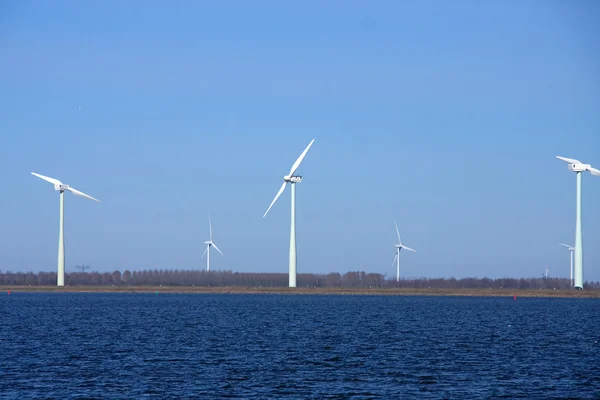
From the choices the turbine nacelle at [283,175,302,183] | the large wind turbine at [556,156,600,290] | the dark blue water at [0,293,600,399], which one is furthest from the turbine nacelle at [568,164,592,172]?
the dark blue water at [0,293,600,399]

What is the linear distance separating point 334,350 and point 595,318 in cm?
5397

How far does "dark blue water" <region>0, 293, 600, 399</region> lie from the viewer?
139 feet

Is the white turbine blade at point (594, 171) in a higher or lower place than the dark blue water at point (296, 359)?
higher

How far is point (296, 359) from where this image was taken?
179ft

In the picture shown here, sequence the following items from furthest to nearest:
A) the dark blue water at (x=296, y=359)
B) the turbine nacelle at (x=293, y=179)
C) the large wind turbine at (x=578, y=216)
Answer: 1. the turbine nacelle at (x=293, y=179)
2. the large wind turbine at (x=578, y=216)
3. the dark blue water at (x=296, y=359)

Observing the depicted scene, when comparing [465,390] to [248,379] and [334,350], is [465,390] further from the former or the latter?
[334,350]

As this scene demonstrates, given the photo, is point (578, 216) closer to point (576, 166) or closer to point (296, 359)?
point (576, 166)

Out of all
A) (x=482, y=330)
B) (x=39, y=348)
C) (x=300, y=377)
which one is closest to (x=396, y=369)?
(x=300, y=377)

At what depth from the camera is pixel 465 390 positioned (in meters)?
42.5

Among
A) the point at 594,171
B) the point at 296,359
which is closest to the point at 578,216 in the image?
the point at 594,171

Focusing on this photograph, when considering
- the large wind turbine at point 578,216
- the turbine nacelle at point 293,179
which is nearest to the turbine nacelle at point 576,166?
the large wind turbine at point 578,216

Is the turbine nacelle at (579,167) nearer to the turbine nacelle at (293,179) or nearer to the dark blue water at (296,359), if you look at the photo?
the turbine nacelle at (293,179)

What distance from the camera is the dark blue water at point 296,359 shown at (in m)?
42.4

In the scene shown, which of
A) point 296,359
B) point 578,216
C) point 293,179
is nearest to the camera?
point 296,359
